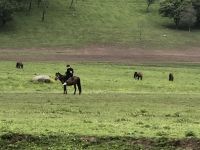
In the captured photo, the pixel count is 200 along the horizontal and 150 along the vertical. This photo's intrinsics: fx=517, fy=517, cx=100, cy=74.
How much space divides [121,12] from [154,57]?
46.0 meters

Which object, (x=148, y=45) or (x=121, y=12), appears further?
(x=121, y=12)

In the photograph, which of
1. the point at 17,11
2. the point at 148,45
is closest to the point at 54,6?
the point at 17,11

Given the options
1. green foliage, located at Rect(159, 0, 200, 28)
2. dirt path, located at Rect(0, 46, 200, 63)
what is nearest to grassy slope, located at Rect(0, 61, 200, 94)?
dirt path, located at Rect(0, 46, 200, 63)

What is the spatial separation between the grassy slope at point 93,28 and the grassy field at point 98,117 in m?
52.3

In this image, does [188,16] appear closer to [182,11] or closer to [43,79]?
[182,11]

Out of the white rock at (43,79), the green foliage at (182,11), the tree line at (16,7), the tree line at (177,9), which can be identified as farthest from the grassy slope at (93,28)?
the white rock at (43,79)

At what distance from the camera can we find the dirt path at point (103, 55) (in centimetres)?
8350

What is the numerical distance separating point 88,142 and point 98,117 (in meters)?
6.91

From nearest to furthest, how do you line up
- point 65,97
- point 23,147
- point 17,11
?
point 23,147, point 65,97, point 17,11

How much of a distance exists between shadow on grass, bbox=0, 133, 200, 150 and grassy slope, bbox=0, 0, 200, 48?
78435mm

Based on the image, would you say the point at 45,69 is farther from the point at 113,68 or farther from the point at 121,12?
the point at 121,12

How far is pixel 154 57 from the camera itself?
9138 centimetres

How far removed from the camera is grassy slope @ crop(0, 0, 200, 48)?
349 feet

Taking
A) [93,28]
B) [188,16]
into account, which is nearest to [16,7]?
[93,28]
